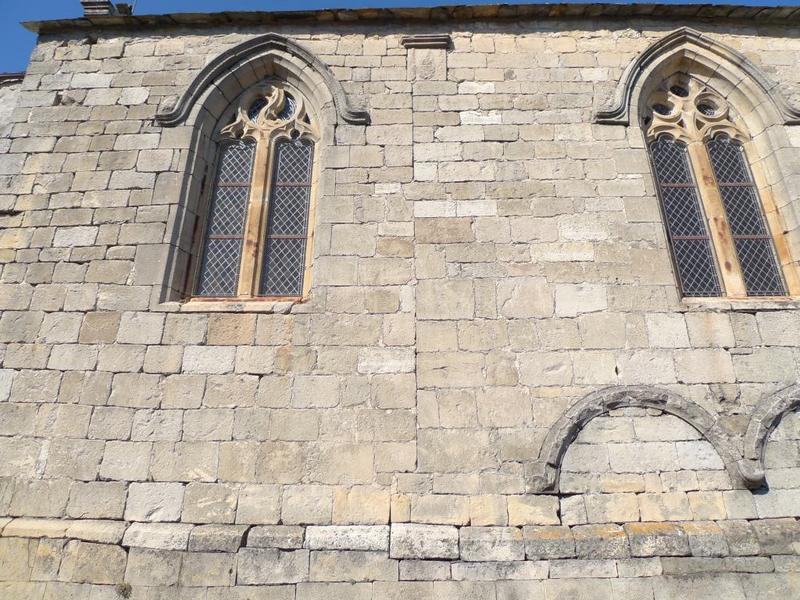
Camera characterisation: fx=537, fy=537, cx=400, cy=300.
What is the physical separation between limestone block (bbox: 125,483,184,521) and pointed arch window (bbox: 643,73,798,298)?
174 inches

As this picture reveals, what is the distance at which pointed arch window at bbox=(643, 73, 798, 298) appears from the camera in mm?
4754

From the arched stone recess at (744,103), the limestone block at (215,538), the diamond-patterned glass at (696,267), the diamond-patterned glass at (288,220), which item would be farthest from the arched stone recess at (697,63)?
the limestone block at (215,538)

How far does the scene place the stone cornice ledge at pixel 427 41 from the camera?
17.9 feet

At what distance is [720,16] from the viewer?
18.5ft

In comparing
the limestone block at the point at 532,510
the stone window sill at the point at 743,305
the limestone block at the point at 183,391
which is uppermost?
the stone window sill at the point at 743,305

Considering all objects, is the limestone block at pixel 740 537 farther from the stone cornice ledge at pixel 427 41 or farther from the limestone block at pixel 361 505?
the stone cornice ledge at pixel 427 41

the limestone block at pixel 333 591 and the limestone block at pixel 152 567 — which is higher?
the limestone block at pixel 152 567

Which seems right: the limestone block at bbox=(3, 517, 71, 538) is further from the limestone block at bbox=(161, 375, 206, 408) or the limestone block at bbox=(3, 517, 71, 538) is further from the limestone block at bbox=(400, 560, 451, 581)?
the limestone block at bbox=(400, 560, 451, 581)

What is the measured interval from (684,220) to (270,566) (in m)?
4.55

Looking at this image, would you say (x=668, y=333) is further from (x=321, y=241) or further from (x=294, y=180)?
(x=294, y=180)

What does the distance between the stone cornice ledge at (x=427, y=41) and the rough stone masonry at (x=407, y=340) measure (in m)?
0.03

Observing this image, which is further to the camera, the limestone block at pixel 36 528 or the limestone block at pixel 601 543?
the limestone block at pixel 36 528

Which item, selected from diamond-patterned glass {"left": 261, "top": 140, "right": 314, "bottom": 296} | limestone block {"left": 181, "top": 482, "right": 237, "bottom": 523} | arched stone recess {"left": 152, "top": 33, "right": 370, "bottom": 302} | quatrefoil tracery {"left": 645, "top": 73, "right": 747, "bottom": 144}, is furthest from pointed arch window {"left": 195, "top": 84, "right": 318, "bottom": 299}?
quatrefoil tracery {"left": 645, "top": 73, "right": 747, "bottom": 144}

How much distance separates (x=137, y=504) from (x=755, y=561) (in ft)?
14.0
